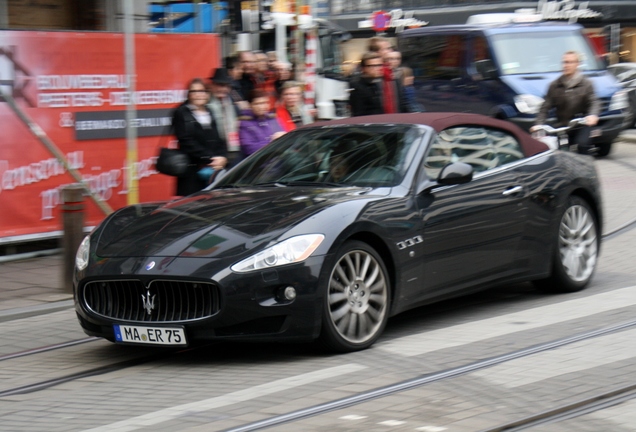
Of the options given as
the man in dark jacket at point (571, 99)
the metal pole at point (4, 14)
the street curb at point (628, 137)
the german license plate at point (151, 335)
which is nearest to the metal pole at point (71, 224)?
the german license plate at point (151, 335)

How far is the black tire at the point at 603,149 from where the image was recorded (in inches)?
756

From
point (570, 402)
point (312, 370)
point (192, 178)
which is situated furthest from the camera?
point (192, 178)

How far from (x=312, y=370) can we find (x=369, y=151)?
6.11ft

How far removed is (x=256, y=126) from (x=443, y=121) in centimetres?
294

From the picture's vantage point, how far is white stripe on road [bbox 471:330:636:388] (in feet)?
19.6

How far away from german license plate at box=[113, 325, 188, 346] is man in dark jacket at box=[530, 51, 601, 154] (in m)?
7.31

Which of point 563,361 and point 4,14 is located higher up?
point 4,14

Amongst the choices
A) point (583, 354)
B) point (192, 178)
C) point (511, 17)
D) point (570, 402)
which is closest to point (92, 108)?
point (192, 178)

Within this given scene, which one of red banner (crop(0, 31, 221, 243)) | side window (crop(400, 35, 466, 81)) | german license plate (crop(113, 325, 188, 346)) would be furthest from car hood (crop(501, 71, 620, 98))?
german license plate (crop(113, 325, 188, 346))

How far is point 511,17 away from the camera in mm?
18516

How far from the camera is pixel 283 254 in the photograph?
6270 mm

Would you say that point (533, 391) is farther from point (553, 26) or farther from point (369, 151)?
point (553, 26)

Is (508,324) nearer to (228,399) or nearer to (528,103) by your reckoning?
(228,399)

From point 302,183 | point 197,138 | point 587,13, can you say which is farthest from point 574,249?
point 587,13
